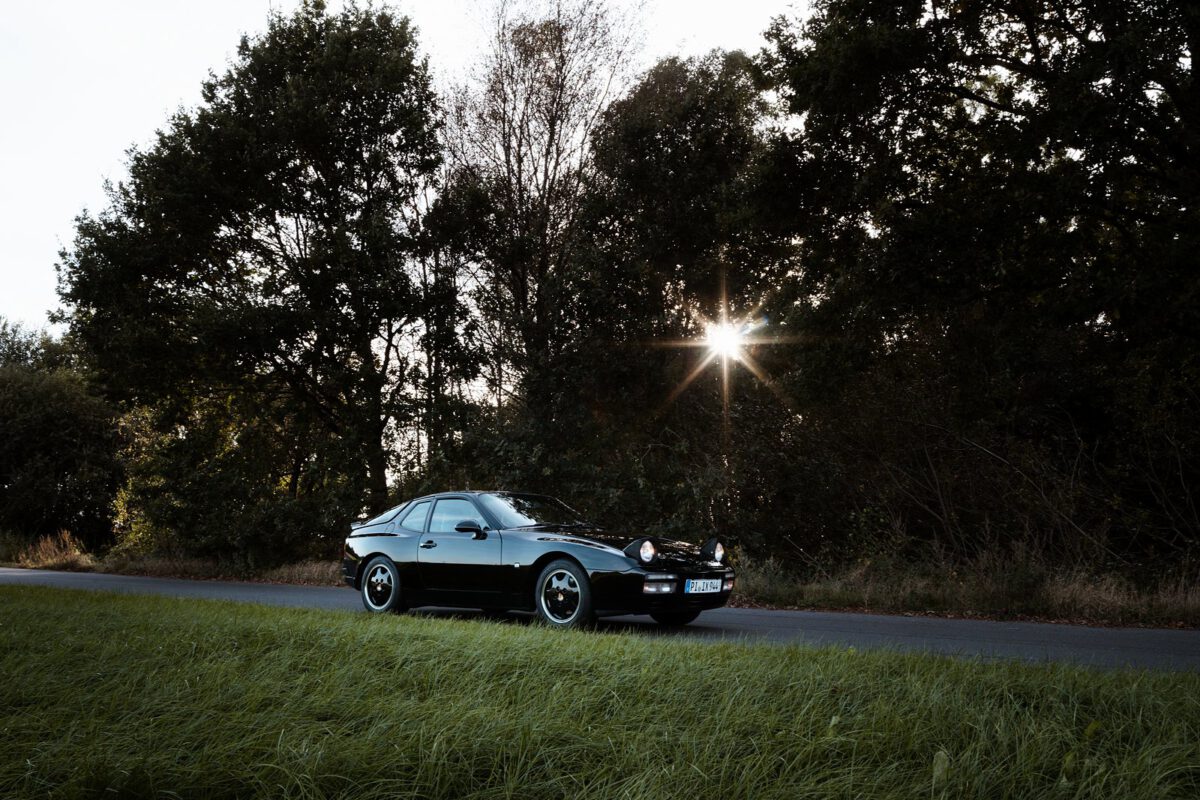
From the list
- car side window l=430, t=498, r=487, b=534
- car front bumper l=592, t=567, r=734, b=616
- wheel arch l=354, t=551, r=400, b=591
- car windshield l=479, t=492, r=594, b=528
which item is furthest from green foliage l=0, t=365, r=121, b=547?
car front bumper l=592, t=567, r=734, b=616

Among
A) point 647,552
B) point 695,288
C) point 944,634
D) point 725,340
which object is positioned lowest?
point 944,634

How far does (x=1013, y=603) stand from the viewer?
1222 cm

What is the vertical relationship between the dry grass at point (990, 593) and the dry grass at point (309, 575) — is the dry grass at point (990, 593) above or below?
above

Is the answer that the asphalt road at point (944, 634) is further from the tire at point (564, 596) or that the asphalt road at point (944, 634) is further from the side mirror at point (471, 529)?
the side mirror at point (471, 529)

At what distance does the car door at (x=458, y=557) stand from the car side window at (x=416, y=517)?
14 cm

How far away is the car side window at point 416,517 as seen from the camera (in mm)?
10641

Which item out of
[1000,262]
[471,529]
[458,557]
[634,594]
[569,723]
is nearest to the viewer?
[569,723]

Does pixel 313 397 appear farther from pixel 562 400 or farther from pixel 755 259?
pixel 755 259

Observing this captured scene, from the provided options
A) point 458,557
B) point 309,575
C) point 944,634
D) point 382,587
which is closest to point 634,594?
point 458,557

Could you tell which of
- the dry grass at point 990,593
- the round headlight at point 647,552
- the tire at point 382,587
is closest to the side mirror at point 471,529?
the tire at point 382,587

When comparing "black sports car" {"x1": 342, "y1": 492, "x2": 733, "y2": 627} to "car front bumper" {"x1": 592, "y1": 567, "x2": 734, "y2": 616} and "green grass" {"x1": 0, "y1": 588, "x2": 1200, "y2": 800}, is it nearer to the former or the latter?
"car front bumper" {"x1": 592, "y1": 567, "x2": 734, "y2": 616}

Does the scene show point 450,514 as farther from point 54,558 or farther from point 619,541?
point 54,558

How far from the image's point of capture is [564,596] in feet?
30.1

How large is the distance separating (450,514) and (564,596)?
1.91 metres
